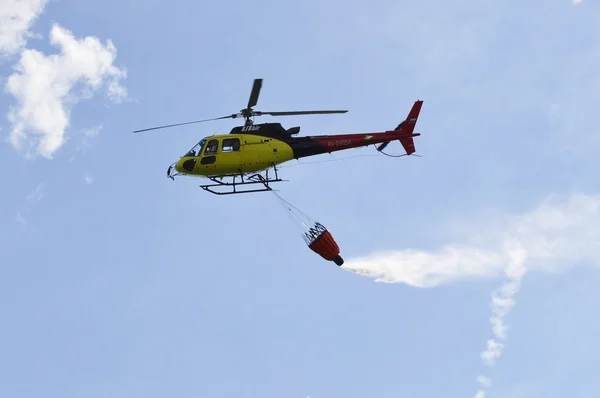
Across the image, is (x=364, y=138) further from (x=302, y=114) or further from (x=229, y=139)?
(x=229, y=139)

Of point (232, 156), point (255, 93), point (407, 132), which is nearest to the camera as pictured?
point (255, 93)

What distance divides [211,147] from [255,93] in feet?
11.8

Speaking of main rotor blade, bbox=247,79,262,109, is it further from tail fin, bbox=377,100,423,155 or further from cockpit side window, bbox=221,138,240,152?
tail fin, bbox=377,100,423,155

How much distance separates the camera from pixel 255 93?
1394 inches

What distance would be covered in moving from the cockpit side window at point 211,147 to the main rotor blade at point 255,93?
2.38m

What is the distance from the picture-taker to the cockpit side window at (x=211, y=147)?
121ft

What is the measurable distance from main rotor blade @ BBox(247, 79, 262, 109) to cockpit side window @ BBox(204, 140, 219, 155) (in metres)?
2.38

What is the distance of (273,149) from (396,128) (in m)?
6.73

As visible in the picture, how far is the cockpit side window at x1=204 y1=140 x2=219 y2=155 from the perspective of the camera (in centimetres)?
3688

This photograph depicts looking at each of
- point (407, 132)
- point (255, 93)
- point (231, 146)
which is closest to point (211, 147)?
point (231, 146)

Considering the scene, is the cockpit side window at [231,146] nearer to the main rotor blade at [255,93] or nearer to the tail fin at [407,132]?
the main rotor blade at [255,93]

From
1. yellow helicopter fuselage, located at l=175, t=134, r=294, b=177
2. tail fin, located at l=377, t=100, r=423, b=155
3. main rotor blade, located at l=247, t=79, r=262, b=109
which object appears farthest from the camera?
tail fin, located at l=377, t=100, r=423, b=155

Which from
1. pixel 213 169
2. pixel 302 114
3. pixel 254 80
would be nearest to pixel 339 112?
pixel 302 114

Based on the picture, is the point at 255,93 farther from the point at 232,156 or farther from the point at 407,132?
the point at 407,132
